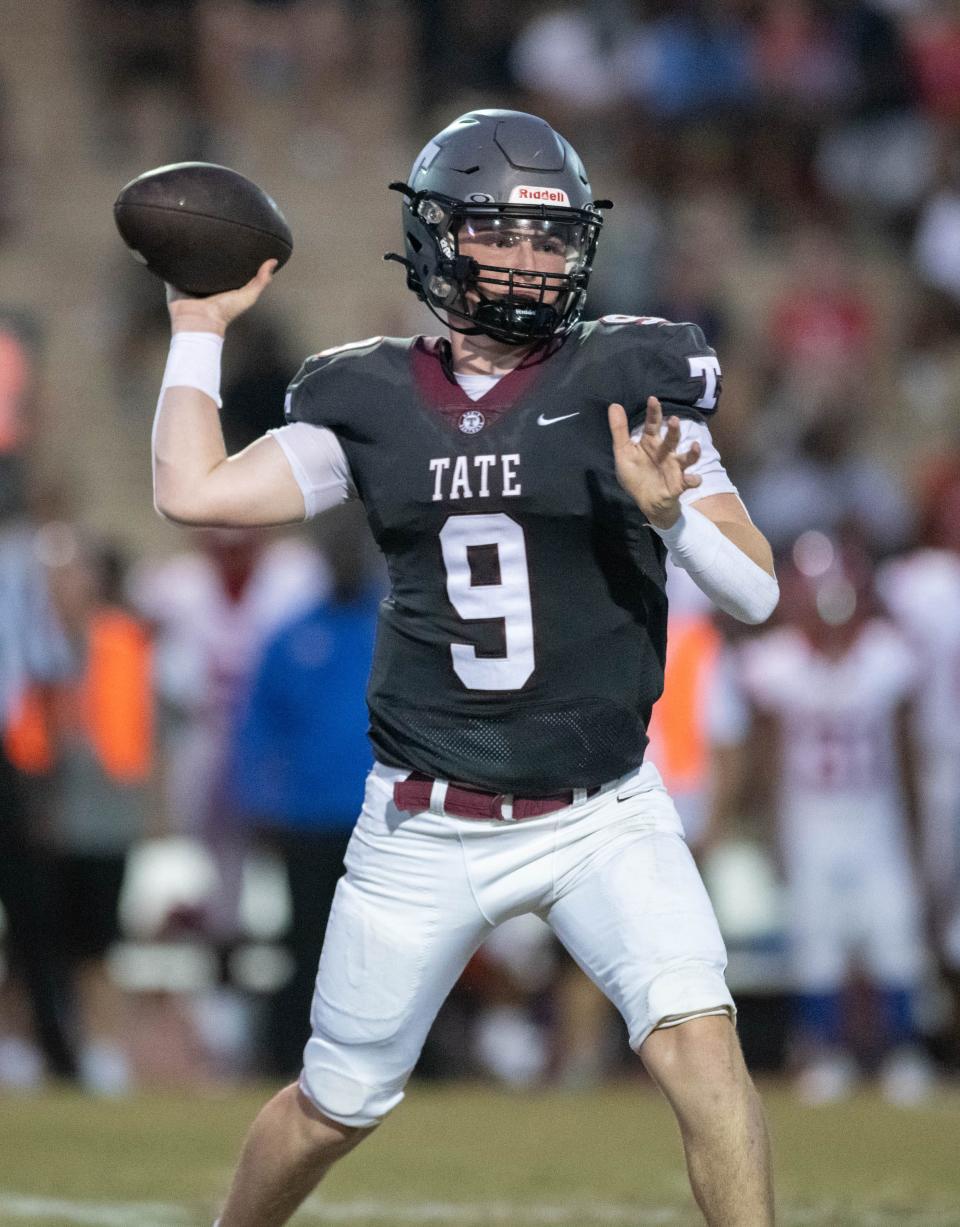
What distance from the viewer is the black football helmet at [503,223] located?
11.4 ft

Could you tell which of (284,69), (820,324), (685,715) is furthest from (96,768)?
(284,69)

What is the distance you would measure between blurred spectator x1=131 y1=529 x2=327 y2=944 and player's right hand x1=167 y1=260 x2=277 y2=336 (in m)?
3.75

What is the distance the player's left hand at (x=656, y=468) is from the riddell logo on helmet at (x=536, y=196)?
47 centimetres

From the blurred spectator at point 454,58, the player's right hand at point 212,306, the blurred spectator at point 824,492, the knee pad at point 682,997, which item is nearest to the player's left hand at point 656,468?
the knee pad at point 682,997

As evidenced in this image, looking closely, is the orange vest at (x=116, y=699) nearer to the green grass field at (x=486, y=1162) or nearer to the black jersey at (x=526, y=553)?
the green grass field at (x=486, y=1162)

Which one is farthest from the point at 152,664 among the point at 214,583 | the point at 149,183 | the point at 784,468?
the point at 149,183

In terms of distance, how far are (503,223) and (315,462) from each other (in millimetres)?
477

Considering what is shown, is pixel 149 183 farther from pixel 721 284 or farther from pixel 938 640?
pixel 721 284

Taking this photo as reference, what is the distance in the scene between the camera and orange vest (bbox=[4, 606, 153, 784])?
744 centimetres

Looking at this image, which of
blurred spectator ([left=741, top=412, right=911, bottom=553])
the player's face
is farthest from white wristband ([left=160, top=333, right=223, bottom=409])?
blurred spectator ([left=741, top=412, right=911, bottom=553])

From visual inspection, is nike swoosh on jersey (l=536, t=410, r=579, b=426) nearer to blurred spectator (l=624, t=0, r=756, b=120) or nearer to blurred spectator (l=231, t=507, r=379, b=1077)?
blurred spectator (l=231, t=507, r=379, b=1077)

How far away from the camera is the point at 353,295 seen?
1134cm

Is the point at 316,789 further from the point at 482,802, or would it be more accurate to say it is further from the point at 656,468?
the point at 656,468

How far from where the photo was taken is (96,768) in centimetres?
755
